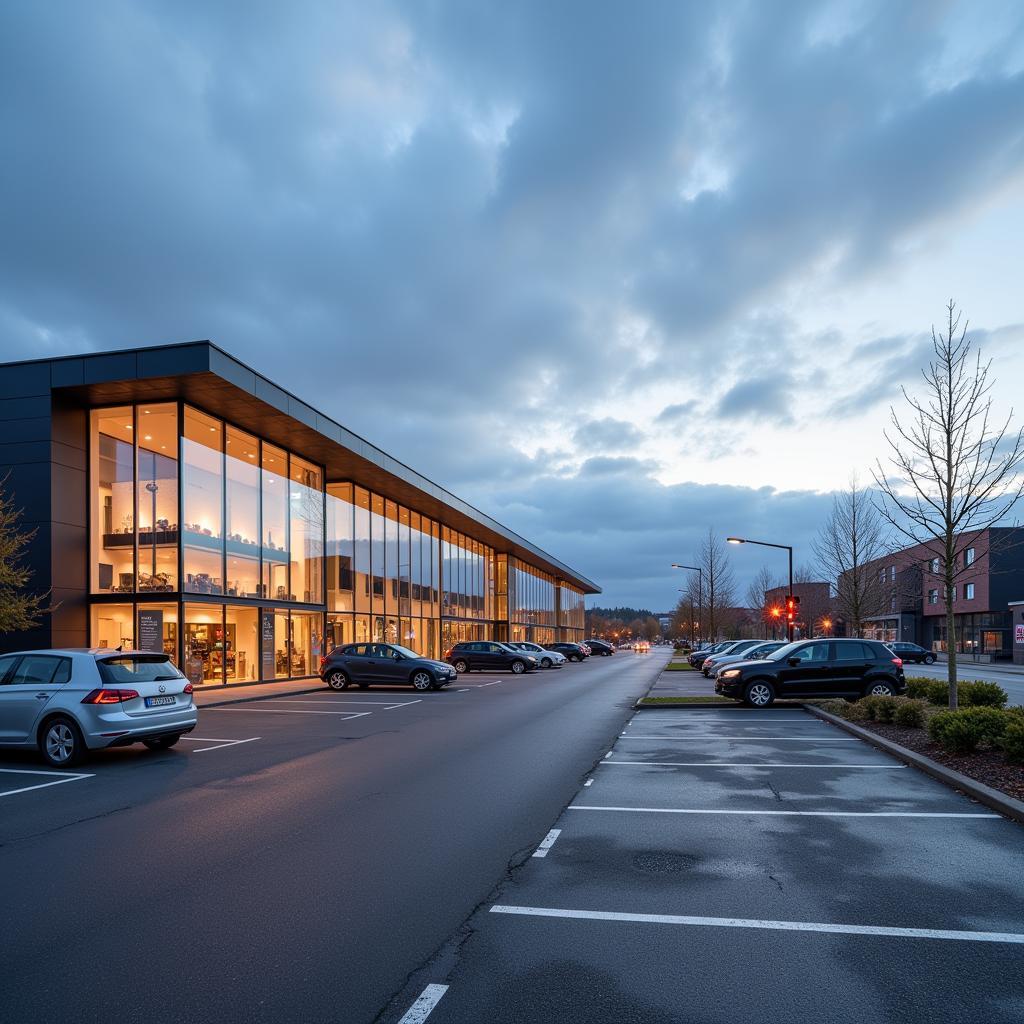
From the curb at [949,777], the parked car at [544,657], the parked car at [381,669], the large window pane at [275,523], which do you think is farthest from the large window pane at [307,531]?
the curb at [949,777]

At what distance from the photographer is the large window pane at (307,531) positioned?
30.5 meters

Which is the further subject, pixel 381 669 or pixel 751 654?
pixel 751 654

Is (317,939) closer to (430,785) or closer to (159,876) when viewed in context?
(159,876)

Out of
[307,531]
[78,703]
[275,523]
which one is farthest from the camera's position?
[307,531]

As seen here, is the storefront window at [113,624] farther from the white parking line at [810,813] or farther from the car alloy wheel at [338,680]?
the white parking line at [810,813]

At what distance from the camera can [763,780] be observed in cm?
963

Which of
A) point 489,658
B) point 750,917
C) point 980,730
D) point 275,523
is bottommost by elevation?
point 489,658

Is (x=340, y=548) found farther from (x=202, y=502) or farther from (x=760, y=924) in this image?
(x=760, y=924)

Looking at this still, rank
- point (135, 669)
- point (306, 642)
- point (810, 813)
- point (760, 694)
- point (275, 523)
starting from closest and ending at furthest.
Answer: point (810, 813) → point (135, 669) → point (760, 694) → point (275, 523) → point (306, 642)

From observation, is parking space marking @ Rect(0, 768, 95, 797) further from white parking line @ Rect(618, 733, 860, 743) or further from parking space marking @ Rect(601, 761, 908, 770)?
white parking line @ Rect(618, 733, 860, 743)

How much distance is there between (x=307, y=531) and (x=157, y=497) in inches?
327

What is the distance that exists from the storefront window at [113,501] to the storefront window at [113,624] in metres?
0.51

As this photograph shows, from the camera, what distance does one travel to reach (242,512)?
2700 centimetres

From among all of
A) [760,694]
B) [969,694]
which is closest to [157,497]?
[760,694]
